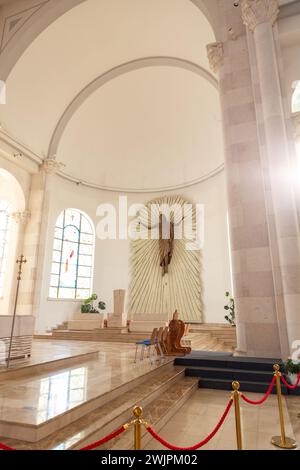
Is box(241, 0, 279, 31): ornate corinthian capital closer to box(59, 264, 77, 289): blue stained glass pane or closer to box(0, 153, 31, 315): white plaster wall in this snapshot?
box(0, 153, 31, 315): white plaster wall

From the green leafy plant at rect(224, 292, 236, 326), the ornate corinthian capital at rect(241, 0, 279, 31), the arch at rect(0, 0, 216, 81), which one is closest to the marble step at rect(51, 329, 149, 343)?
the green leafy plant at rect(224, 292, 236, 326)

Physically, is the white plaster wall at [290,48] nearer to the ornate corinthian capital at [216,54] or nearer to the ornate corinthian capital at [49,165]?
the ornate corinthian capital at [216,54]

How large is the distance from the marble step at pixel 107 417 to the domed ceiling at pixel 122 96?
11041mm

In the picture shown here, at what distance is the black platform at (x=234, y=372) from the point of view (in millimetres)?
4965

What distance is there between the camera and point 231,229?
6.55 meters

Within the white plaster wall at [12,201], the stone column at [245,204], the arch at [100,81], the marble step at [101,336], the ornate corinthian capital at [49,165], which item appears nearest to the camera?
the stone column at [245,204]

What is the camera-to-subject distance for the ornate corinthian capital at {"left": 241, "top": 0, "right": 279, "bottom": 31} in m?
6.74

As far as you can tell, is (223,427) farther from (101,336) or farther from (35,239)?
(35,239)

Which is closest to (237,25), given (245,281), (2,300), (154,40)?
(154,40)

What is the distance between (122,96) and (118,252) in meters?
8.32

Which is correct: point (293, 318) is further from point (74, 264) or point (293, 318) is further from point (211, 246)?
point (74, 264)

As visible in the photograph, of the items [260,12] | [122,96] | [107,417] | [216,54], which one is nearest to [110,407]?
[107,417]

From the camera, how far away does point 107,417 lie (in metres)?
3.06

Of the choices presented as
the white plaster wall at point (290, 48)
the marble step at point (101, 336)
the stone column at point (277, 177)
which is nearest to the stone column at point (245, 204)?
the stone column at point (277, 177)
